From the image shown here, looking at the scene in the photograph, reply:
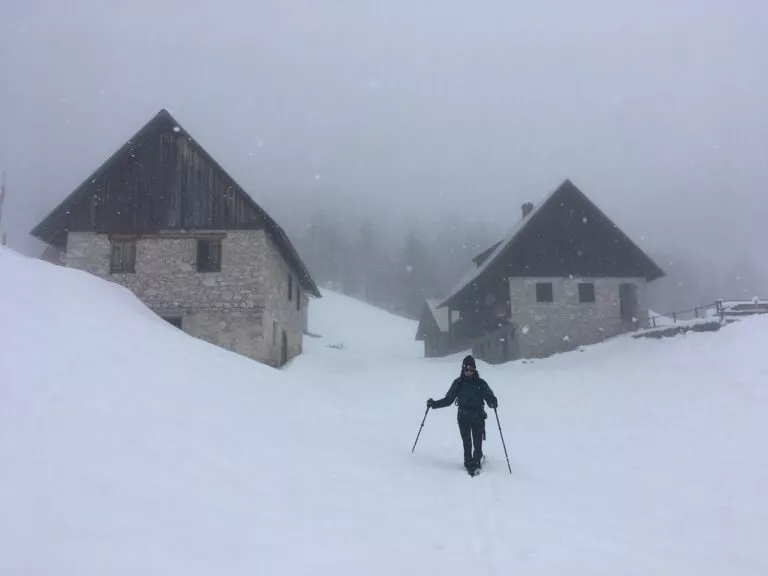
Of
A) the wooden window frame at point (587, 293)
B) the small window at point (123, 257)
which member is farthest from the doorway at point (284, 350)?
the wooden window frame at point (587, 293)

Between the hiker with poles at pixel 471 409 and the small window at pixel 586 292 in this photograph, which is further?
the small window at pixel 586 292

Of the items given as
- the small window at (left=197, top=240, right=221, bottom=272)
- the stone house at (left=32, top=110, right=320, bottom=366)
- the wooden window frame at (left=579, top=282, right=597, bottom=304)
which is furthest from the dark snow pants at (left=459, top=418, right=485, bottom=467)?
the wooden window frame at (left=579, top=282, right=597, bottom=304)

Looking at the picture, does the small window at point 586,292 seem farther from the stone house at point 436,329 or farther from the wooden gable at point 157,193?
the wooden gable at point 157,193

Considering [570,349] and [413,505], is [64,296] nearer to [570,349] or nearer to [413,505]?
[413,505]

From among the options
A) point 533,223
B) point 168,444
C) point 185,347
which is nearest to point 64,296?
point 185,347

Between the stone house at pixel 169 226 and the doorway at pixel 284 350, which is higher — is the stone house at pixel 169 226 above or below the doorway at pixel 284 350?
above

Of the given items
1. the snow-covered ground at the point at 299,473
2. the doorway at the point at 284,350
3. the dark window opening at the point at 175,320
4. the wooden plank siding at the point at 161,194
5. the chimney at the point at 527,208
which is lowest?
the snow-covered ground at the point at 299,473

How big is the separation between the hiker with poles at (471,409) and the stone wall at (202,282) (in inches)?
459

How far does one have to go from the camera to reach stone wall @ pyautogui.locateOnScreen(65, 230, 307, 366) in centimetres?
1903

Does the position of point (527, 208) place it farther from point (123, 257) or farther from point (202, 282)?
point (123, 257)

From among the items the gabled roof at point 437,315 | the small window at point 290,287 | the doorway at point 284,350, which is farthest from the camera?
the gabled roof at point 437,315

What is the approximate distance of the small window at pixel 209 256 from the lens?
63.9 ft

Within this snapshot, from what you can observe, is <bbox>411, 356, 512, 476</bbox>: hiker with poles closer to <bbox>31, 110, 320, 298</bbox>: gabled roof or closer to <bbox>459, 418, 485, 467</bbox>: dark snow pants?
<bbox>459, 418, 485, 467</bbox>: dark snow pants

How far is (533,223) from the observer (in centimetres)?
2688
